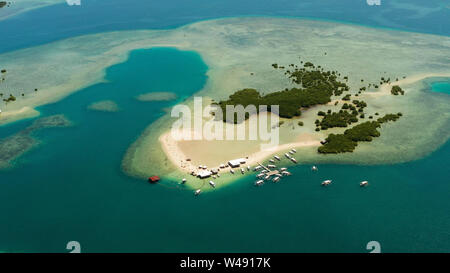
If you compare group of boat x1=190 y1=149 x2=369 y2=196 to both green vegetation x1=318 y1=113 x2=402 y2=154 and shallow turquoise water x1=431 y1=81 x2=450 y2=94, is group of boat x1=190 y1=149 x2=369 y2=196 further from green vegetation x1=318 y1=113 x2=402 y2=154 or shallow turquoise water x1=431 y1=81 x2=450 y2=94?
shallow turquoise water x1=431 y1=81 x2=450 y2=94

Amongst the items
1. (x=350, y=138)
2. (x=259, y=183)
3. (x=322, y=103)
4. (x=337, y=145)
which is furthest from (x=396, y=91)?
(x=259, y=183)

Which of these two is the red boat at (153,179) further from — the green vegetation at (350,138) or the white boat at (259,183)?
the green vegetation at (350,138)

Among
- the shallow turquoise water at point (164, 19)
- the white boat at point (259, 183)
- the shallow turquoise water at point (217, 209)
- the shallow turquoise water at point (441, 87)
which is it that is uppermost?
the shallow turquoise water at point (164, 19)

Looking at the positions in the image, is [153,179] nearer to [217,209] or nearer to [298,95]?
[217,209]

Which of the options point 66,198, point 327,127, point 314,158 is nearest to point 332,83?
point 327,127

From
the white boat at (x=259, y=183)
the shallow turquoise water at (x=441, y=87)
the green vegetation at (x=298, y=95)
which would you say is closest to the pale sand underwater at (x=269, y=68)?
the green vegetation at (x=298, y=95)
